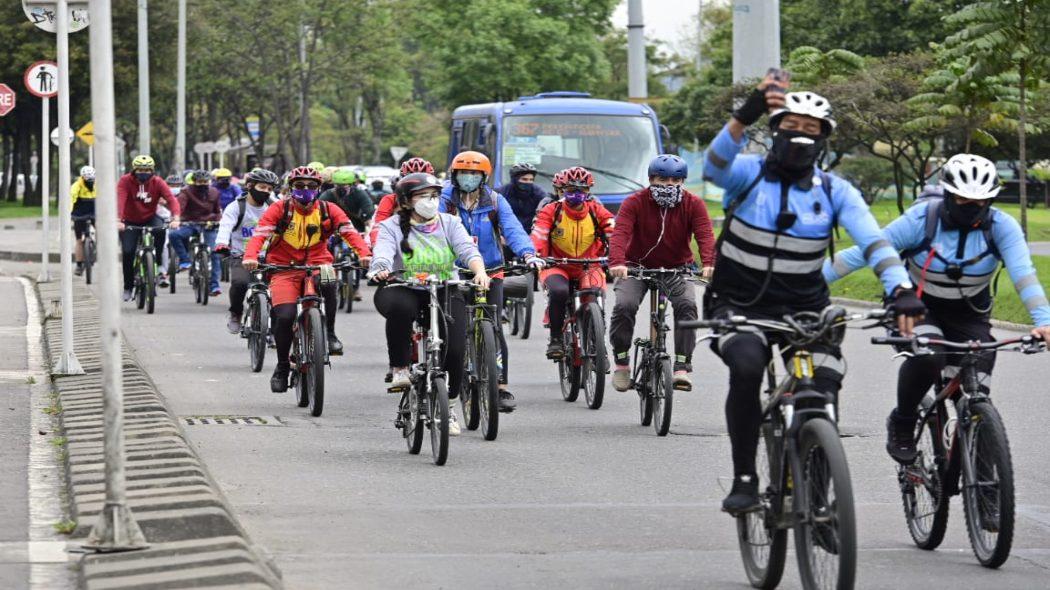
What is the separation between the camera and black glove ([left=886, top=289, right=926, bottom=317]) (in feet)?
21.5

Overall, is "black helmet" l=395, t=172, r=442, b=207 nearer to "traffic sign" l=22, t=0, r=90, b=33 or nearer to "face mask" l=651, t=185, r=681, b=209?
"face mask" l=651, t=185, r=681, b=209

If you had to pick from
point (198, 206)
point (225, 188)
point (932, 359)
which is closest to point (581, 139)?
point (225, 188)

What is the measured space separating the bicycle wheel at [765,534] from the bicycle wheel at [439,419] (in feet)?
10.5

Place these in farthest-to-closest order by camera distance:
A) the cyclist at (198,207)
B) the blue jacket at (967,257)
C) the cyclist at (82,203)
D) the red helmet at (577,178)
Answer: the cyclist at (82,203) < the cyclist at (198,207) < the red helmet at (577,178) < the blue jacket at (967,257)

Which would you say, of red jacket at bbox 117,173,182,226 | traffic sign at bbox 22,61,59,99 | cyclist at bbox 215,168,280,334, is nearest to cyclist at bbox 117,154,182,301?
red jacket at bbox 117,173,182,226

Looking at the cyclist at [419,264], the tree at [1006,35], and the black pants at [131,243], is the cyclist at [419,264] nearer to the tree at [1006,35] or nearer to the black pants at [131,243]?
the black pants at [131,243]

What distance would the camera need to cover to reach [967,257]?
765 centimetres

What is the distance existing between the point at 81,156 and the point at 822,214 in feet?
309

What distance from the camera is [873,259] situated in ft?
22.5

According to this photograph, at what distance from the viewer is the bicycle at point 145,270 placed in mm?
21516

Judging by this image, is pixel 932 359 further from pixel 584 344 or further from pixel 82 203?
pixel 82 203

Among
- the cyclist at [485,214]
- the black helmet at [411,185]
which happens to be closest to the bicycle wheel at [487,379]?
the black helmet at [411,185]

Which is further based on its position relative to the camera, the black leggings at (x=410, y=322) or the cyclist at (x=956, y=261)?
the black leggings at (x=410, y=322)

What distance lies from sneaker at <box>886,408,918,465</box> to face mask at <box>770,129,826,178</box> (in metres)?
1.53
